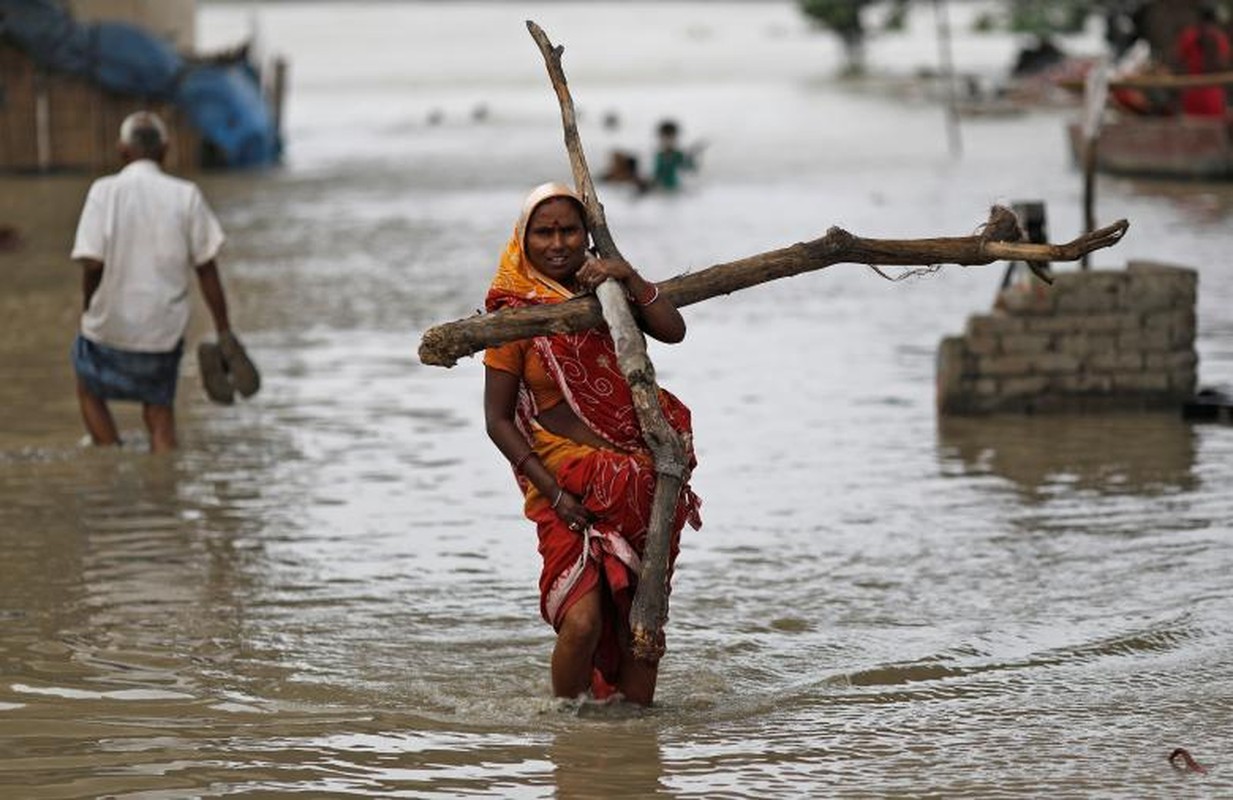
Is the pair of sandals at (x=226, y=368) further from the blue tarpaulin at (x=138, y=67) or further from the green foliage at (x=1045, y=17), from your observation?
the green foliage at (x=1045, y=17)

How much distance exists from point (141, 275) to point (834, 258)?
4.23 metres

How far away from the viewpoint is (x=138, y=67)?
80.8 feet

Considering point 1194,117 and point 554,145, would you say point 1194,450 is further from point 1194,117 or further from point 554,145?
point 554,145

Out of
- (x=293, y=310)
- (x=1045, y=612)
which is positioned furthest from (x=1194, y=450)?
(x=293, y=310)

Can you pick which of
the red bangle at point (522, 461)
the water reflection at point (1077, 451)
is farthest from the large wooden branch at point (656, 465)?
the water reflection at point (1077, 451)

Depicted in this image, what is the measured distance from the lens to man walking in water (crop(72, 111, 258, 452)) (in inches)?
362

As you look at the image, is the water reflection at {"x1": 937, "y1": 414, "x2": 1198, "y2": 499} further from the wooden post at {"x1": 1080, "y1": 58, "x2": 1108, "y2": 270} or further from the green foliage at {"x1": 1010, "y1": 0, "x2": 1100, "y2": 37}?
the green foliage at {"x1": 1010, "y1": 0, "x2": 1100, "y2": 37}

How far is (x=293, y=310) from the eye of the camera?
47.3 feet

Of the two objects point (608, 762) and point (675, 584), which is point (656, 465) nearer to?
point (608, 762)

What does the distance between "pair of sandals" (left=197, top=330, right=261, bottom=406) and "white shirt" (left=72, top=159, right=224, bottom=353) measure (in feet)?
0.86

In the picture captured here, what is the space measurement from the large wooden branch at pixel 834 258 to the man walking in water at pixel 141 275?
3.68 metres

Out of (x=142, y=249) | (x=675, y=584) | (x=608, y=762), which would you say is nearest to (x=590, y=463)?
(x=608, y=762)

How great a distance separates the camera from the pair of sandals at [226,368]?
9656 mm

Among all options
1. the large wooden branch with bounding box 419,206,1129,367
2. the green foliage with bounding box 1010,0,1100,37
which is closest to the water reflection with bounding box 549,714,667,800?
the large wooden branch with bounding box 419,206,1129,367
